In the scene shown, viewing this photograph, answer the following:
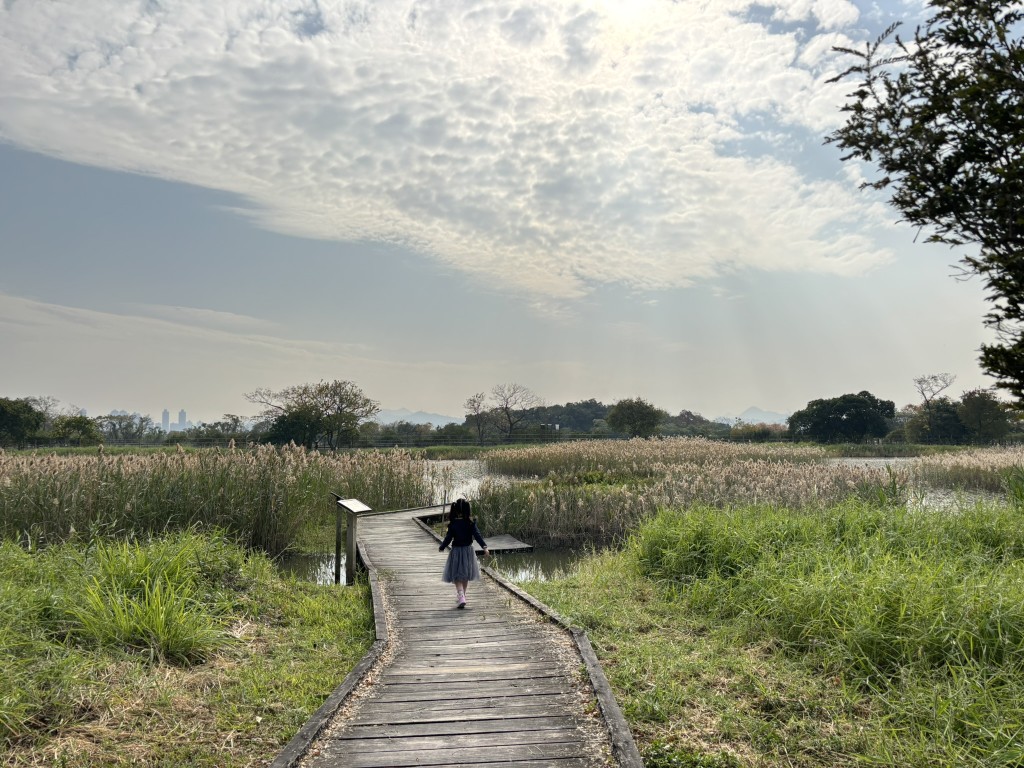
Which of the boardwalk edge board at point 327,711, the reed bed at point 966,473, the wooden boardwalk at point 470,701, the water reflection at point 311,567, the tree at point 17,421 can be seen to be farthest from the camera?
the tree at point 17,421

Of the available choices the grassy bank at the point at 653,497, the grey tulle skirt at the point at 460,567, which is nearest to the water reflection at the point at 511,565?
the grassy bank at the point at 653,497

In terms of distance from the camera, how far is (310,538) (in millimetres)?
13727

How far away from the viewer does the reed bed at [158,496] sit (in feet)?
33.4

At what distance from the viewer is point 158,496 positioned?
10.8 metres

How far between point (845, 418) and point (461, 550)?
49.2 m

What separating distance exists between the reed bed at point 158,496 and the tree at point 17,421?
106ft

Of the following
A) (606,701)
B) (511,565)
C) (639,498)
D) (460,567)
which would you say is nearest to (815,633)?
(606,701)

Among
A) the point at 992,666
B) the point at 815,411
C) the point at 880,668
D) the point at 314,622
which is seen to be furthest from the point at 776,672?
the point at 815,411

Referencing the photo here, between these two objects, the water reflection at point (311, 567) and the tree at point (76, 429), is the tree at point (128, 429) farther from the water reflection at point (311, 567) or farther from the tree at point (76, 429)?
the water reflection at point (311, 567)

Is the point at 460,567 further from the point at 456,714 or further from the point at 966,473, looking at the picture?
the point at 966,473

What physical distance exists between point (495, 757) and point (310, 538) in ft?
34.4

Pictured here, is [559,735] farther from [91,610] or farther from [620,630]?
[91,610]

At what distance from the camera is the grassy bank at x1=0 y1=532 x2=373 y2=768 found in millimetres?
4488

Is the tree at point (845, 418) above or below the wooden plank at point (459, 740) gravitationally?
above
